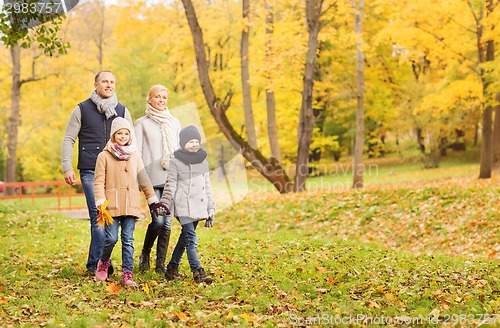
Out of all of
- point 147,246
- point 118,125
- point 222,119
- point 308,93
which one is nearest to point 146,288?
point 147,246

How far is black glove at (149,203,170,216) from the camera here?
647 centimetres

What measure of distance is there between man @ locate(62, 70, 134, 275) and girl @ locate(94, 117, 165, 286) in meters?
0.42

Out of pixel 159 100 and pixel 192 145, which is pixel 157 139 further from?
pixel 192 145

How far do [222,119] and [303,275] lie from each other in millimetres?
9684

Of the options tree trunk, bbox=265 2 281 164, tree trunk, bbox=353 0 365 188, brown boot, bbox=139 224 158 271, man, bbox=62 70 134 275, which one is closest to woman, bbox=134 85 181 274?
brown boot, bbox=139 224 158 271

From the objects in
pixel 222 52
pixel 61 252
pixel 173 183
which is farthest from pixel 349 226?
pixel 222 52

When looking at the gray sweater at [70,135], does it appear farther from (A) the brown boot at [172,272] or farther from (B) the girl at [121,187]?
(A) the brown boot at [172,272]

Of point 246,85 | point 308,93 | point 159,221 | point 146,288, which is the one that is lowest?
point 146,288

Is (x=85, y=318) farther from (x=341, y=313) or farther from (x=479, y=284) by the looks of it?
(x=479, y=284)

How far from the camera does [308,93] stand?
17.1 meters

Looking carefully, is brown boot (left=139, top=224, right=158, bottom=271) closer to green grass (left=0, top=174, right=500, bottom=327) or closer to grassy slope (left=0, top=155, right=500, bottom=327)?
green grass (left=0, top=174, right=500, bottom=327)

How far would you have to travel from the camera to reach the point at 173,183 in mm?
6609

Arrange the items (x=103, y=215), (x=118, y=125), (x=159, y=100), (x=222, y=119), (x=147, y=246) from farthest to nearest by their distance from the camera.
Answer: (x=222, y=119) → (x=147, y=246) → (x=159, y=100) → (x=118, y=125) → (x=103, y=215)

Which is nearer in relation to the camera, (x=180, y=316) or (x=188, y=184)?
(x=180, y=316)
